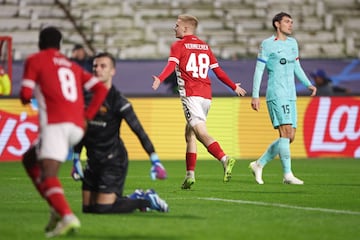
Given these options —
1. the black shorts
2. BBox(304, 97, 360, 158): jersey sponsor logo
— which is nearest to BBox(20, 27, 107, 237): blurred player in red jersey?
the black shorts

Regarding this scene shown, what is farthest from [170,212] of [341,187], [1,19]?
[1,19]

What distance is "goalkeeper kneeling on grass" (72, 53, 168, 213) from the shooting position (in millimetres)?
10258

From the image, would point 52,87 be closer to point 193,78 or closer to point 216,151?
point 193,78

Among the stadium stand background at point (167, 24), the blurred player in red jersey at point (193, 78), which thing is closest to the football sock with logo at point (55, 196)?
the blurred player in red jersey at point (193, 78)

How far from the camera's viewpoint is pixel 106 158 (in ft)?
34.2

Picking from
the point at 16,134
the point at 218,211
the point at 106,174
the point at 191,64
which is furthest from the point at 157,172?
the point at 16,134

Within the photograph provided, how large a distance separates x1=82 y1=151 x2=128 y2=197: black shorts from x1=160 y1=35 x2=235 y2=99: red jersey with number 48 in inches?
166

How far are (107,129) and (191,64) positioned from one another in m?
4.42

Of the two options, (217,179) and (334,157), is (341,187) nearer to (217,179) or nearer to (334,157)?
(217,179)

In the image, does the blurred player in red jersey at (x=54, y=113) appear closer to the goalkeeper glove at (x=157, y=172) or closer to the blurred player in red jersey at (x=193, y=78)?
the goalkeeper glove at (x=157, y=172)

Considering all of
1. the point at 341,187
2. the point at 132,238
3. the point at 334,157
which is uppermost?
the point at 132,238

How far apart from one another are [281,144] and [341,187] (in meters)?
1.09

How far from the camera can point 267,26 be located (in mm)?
32000

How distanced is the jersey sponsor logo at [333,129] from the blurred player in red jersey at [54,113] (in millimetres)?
14673
